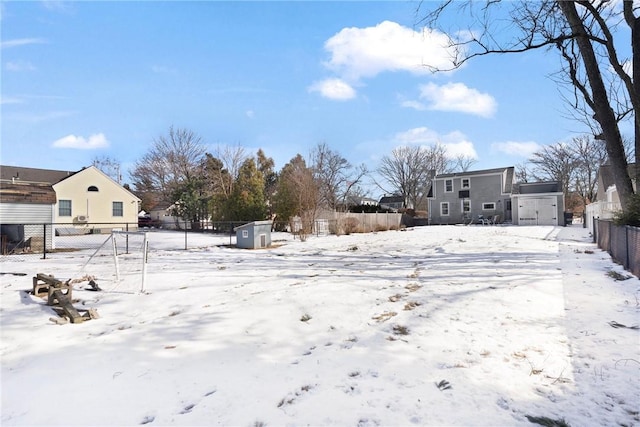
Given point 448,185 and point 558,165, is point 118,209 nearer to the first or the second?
point 448,185

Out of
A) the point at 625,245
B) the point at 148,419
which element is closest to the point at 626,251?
the point at 625,245

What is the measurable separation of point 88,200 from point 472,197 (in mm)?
32451

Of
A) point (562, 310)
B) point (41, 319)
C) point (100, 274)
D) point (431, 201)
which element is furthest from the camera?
point (431, 201)

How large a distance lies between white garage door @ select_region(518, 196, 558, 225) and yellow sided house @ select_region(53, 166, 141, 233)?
30.2 m

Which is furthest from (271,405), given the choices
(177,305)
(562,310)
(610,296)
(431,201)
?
(431,201)

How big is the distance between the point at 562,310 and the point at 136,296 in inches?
251

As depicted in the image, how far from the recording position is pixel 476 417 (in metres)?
2.27

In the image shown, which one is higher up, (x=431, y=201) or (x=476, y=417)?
(x=431, y=201)

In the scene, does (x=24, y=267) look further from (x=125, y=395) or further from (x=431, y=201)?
(x=431, y=201)

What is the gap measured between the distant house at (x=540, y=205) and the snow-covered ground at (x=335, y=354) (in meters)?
24.6

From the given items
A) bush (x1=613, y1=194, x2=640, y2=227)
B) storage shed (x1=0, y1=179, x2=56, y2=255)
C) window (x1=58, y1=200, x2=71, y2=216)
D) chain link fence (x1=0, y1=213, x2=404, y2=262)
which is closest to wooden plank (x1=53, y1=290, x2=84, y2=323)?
chain link fence (x1=0, y1=213, x2=404, y2=262)

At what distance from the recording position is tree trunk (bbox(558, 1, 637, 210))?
292 inches

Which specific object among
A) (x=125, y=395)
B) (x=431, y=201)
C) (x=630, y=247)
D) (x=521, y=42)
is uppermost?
(x=521, y=42)

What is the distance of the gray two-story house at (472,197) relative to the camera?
3097 centimetres
